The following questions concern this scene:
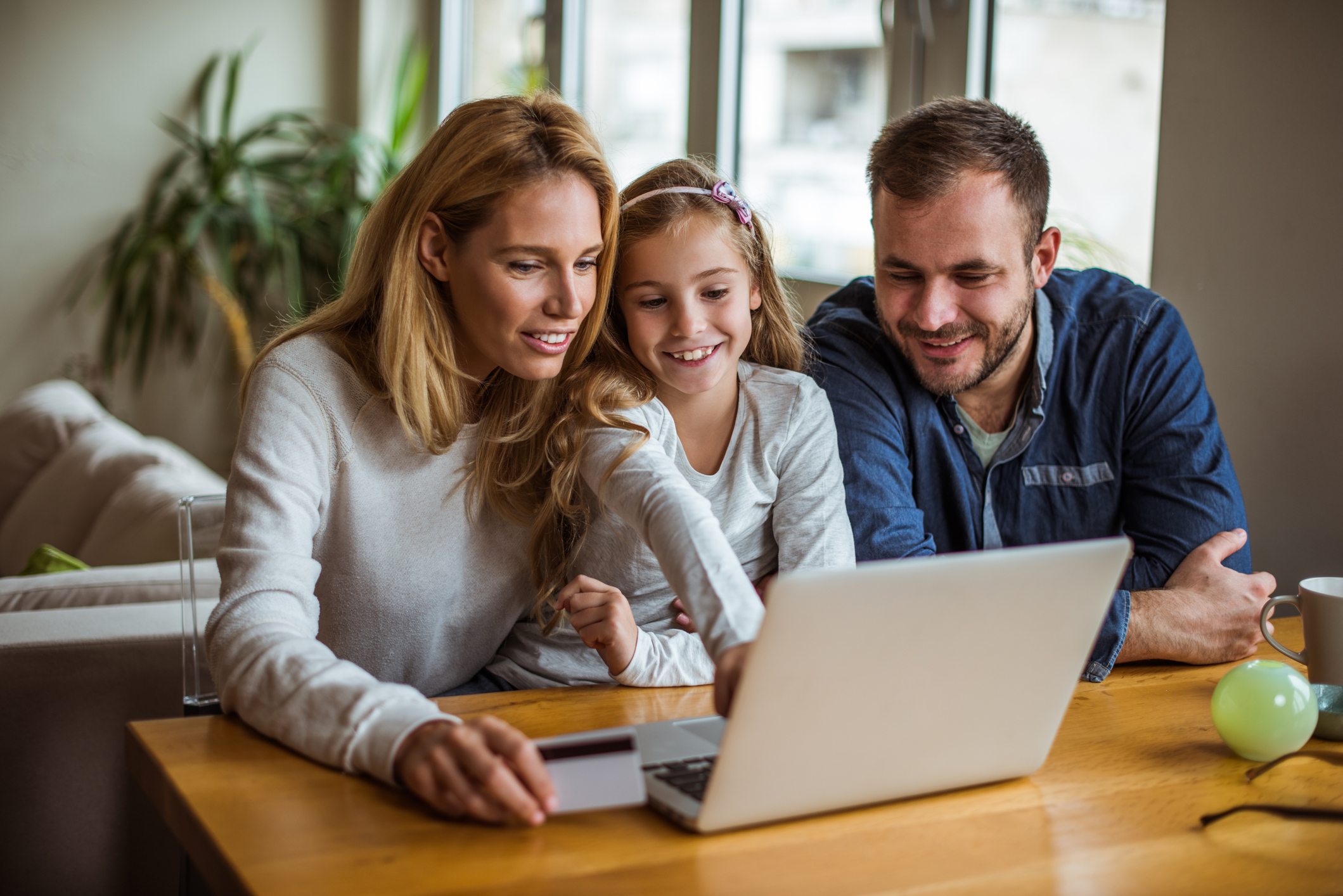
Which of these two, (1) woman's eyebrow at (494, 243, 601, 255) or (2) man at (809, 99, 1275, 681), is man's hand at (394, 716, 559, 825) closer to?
(1) woman's eyebrow at (494, 243, 601, 255)

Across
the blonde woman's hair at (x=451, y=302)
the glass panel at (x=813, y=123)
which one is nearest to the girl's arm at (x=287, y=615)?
the blonde woman's hair at (x=451, y=302)

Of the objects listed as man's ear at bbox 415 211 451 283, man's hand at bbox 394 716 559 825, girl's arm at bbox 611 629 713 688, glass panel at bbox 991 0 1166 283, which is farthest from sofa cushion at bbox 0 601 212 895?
glass panel at bbox 991 0 1166 283

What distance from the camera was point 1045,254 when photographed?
161cm

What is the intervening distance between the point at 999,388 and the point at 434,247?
811 mm

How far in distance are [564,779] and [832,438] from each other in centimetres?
74

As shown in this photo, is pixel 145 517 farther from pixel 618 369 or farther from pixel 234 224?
pixel 234 224

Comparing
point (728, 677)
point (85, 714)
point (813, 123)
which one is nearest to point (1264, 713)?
point (728, 677)

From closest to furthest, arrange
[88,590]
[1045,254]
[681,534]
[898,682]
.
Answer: [898,682]
[681,534]
[1045,254]
[88,590]

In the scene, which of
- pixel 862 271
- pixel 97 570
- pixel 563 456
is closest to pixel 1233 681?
pixel 563 456

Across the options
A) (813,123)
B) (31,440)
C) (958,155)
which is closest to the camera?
(958,155)

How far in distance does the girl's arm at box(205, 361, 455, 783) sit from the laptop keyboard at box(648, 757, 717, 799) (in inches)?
6.6

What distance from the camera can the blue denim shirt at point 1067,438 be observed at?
1489 millimetres

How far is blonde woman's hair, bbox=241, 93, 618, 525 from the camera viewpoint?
1249 mm

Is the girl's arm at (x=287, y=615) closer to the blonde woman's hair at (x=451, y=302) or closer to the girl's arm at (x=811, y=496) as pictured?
the blonde woman's hair at (x=451, y=302)
